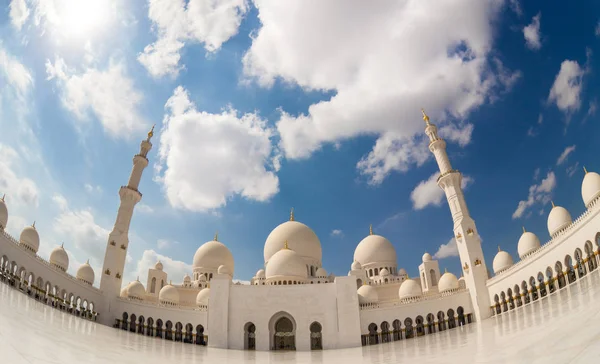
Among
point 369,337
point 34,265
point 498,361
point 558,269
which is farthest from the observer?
point 369,337

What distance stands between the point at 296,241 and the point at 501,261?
15.3m

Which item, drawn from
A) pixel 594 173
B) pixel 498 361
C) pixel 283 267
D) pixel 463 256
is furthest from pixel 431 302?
pixel 498 361

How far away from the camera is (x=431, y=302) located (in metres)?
23.9

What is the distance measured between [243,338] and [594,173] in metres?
21.1

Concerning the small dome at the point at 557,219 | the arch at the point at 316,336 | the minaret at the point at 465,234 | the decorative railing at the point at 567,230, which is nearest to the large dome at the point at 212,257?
the arch at the point at 316,336

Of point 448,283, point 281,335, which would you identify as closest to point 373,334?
point 281,335

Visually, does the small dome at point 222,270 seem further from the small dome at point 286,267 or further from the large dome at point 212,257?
the small dome at point 286,267

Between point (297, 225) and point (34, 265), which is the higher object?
point (297, 225)

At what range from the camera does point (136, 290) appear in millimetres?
28281

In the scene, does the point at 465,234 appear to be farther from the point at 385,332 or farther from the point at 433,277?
the point at 385,332

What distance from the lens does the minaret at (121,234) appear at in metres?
26.3

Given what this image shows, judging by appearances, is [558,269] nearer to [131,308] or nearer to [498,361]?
[498,361]

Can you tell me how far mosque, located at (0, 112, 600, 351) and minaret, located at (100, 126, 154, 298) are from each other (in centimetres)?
7

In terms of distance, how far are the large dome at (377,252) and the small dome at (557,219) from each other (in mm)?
13796
